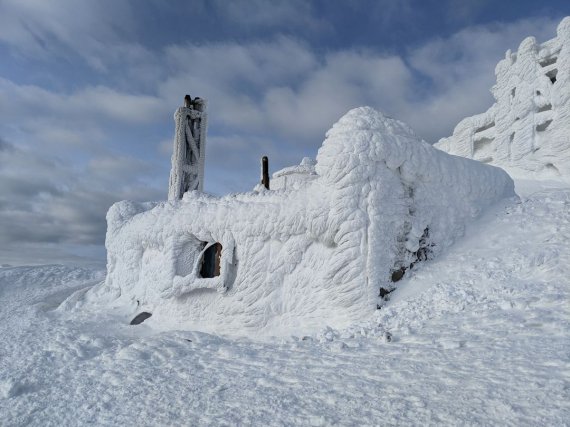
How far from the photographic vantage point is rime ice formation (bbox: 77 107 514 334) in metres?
7.31

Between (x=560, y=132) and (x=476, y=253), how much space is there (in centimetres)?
1420

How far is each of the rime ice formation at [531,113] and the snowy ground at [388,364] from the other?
39.9ft

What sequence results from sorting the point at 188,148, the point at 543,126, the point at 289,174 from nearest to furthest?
the point at 188,148
the point at 289,174
the point at 543,126

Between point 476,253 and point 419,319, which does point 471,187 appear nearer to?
point 476,253

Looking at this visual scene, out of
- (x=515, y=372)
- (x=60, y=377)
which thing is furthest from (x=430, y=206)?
(x=60, y=377)

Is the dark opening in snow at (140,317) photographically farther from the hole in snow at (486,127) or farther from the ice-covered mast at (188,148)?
the hole in snow at (486,127)

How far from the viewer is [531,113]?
19.6 meters

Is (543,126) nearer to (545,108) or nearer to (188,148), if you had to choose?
(545,108)

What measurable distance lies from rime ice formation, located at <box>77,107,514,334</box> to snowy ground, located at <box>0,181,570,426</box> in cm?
66

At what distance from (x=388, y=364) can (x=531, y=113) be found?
19471 millimetres

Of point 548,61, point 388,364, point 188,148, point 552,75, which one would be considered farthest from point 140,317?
point 548,61

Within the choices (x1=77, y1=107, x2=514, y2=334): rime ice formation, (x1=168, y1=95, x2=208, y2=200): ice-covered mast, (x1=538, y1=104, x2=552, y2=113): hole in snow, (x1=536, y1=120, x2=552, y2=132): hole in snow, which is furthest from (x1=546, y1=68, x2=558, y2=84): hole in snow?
(x1=168, y1=95, x2=208, y2=200): ice-covered mast

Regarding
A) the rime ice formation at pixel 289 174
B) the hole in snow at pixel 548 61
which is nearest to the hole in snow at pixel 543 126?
the hole in snow at pixel 548 61

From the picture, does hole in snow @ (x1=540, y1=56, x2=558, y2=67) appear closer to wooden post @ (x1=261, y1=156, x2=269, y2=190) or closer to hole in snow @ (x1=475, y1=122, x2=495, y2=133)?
hole in snow @ (x1=475, y1=122, x2=495, y2=133)
